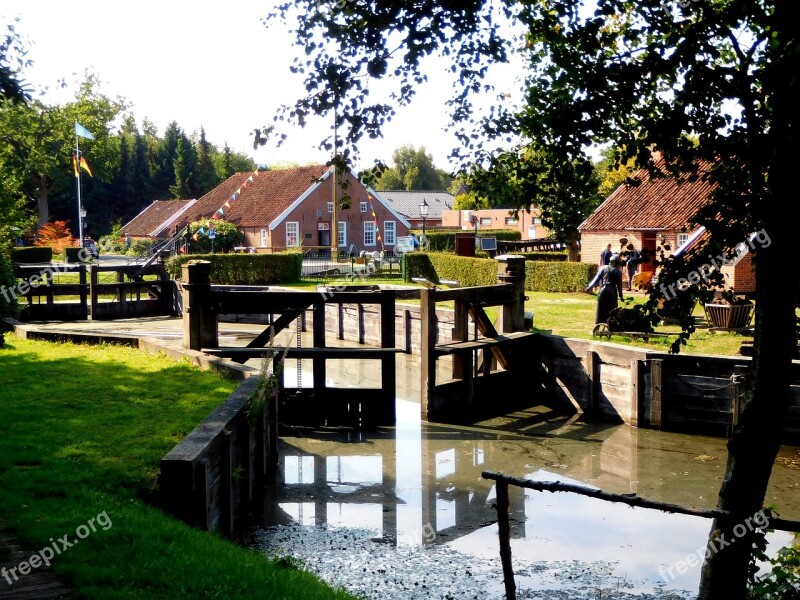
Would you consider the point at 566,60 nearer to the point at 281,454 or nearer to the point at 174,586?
the point at 174,586

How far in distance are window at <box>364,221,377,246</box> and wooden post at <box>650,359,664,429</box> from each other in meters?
49.8

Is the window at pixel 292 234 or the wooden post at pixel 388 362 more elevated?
the window at pixel 292 234

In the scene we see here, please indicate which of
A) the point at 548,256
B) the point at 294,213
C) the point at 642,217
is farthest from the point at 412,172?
the point at 642,217

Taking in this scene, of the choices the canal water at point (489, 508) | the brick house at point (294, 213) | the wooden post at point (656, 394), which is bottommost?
the canal water at point (489, 508)

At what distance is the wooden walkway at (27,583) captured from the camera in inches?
223

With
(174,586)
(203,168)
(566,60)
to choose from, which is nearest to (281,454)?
(174,586)

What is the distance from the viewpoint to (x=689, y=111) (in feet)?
21.4

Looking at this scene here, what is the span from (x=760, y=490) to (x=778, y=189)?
215 cm

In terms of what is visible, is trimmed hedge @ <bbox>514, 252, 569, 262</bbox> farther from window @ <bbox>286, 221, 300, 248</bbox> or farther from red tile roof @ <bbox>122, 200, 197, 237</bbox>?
red tile roof @ <bbox>122, 200, 197, 237</bbox>

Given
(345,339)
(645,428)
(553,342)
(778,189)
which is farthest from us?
(345,339)

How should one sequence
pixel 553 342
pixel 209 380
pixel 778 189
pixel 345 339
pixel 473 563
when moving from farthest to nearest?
pixel 345 339 → pixel 553 342 → pixel 209 380 → pixel 473 563 → pixel 778 189

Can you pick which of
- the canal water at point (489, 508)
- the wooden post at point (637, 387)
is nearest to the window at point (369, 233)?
the canal water at point (489, 508)

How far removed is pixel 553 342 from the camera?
61.6 ft

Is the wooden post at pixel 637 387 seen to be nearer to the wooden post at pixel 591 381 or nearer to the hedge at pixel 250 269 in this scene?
the wooden post at pixel 591 381
